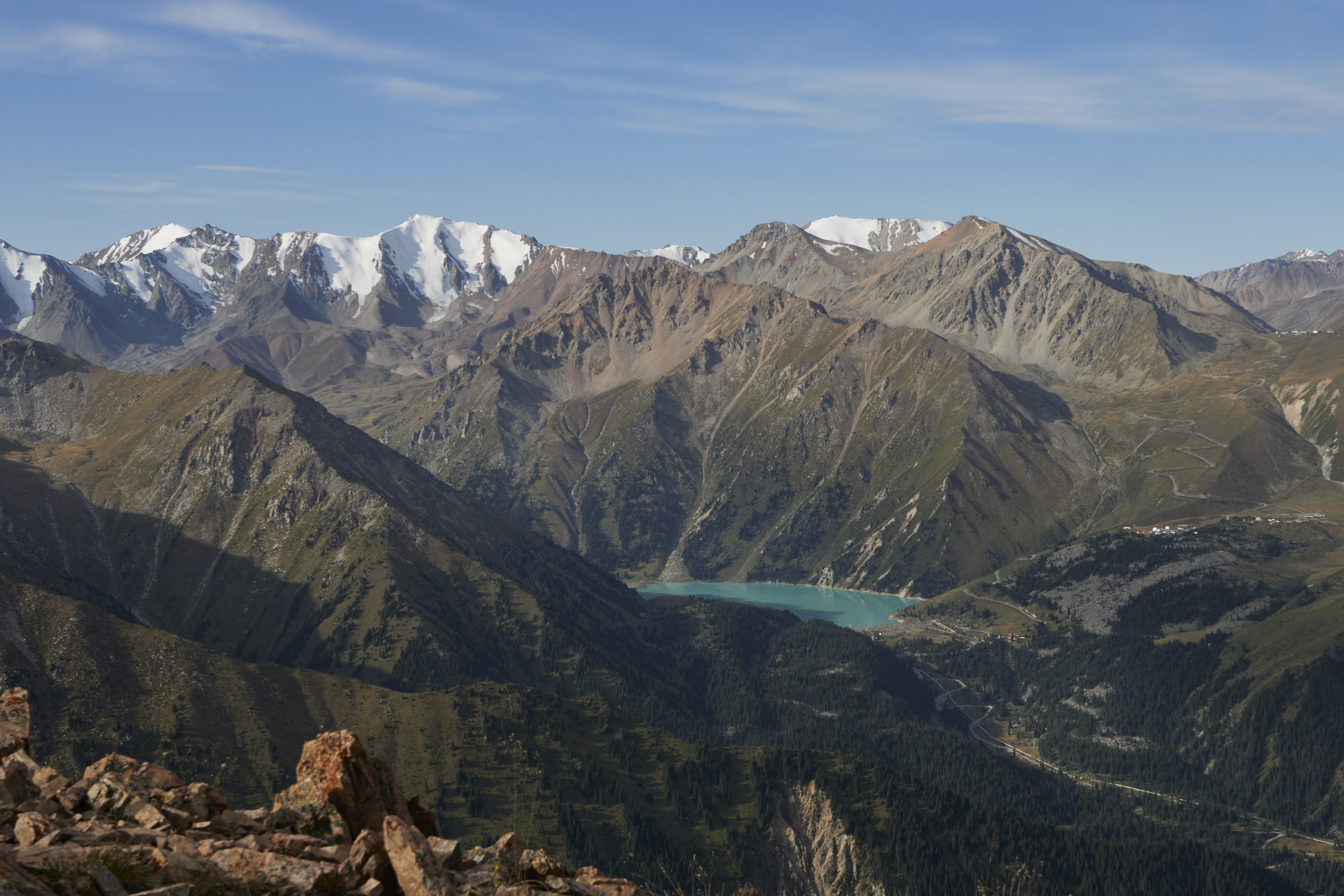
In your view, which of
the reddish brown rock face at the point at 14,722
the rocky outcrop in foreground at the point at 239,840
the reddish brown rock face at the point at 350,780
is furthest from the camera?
the reddish brown rock face at the point at 350,780

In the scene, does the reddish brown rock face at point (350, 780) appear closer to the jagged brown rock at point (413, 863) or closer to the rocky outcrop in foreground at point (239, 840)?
the rocky outcrop in foreground at point (239, 840)

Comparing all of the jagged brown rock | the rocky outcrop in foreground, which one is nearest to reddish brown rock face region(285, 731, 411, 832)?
the rocky outcrop in foreground

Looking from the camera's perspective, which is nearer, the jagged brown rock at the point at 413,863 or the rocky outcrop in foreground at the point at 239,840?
the rocky outcrop in foreground at the point at 239,840

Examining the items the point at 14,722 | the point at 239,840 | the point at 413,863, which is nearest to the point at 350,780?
the point at 239,840

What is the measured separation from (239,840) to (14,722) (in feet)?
47.5

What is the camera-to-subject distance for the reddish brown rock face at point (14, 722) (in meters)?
38.1

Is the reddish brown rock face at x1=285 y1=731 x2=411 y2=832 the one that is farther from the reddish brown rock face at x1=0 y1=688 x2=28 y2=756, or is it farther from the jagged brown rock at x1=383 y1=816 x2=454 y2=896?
the reddish brown rock face at x1=0 y1=688 x2=28 y2=756

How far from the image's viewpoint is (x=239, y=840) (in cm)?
3312

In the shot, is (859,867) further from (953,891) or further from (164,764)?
(164,764)

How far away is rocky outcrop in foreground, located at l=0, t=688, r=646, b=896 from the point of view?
2869 cm

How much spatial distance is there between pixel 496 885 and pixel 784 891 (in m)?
169

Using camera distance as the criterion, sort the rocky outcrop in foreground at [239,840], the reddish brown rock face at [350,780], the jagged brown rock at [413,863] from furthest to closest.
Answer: the reddish brown rock face at [350,780] < the jagged brown rock at [413,863] < the rocky outcrop in foreground at [239,840]

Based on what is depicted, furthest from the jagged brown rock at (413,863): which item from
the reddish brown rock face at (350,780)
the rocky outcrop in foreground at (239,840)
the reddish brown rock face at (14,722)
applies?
the reddish brown rock face at (14,722)

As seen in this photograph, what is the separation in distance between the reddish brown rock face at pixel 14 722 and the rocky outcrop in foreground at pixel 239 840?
60 mm
